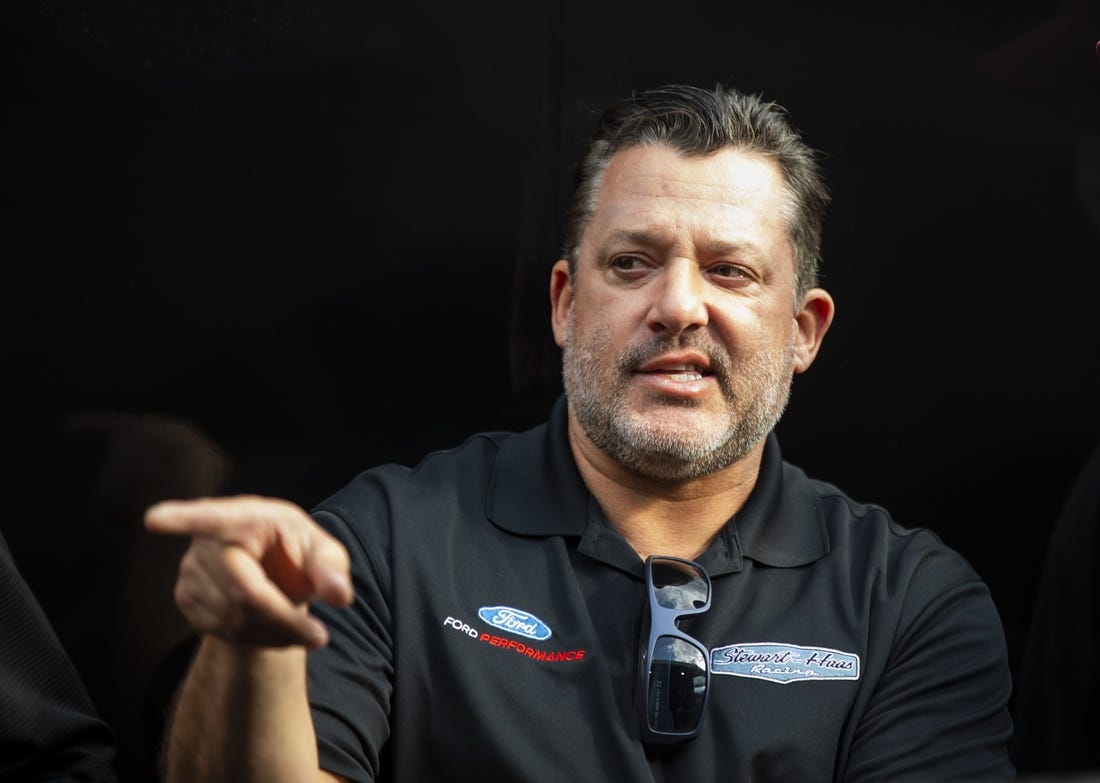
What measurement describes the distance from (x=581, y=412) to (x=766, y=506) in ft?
1.05

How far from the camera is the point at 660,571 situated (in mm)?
1857

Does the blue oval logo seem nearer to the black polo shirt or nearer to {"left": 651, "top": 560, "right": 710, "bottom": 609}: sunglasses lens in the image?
the black polo shirt

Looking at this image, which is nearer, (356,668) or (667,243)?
(356,668)

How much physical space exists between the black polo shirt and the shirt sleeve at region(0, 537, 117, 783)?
0.31 meters

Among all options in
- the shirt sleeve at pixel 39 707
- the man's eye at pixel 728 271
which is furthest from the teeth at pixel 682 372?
the shirt sleeve at pixel 39 707

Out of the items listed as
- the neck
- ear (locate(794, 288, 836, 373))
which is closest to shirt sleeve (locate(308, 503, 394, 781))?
the neck

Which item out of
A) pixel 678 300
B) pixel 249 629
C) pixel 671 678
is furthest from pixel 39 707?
pixel 678 300

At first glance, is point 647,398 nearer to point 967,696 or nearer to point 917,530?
point 917,530

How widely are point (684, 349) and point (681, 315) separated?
5 cm

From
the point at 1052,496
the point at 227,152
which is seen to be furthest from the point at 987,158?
the point at 227,152

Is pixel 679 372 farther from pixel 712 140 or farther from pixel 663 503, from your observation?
pixel 712 140

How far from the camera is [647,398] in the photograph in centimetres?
194

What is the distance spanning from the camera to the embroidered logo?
1.80 meters

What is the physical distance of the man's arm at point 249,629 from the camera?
3.93 feet
